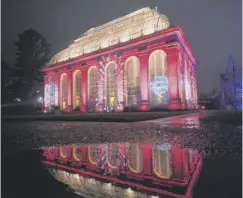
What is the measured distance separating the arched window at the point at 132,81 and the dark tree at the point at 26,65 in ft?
92.2

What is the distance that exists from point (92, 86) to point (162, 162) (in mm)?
32129

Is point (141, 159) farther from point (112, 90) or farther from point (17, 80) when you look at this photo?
point (17, 80)

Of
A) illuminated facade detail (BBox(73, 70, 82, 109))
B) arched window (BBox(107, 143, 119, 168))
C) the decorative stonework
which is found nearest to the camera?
arched window (BBox(107, 143, 119, 168))

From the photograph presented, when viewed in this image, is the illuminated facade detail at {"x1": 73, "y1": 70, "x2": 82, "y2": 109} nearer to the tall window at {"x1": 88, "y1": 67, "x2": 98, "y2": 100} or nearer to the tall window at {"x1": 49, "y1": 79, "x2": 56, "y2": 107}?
the tall window at {"x1": 88, "y1": 67, "x2": 98, "y2": 100}

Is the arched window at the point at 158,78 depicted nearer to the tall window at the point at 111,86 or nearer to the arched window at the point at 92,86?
the tall window at the point at 111,86

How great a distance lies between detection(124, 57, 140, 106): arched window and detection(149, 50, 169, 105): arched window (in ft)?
7.76

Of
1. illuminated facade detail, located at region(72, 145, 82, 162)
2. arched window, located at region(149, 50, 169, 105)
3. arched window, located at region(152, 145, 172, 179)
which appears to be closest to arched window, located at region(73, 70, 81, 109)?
arched window, located at region(149, 50, 169, 105)

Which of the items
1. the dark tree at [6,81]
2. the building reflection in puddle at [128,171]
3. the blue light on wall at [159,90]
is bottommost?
the building reflection in puddle at [128,171]

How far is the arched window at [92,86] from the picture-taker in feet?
111

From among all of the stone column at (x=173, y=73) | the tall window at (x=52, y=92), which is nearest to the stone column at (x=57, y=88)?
the tall window at (x=52, y=92)

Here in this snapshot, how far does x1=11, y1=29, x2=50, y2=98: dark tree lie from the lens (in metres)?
49.2

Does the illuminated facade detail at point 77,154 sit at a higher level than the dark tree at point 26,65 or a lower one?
lower

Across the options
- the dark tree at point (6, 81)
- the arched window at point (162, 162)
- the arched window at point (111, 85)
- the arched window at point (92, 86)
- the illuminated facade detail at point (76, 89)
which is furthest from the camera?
the dark tree at point (6, 81)

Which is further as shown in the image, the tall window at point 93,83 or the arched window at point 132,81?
the tall window at point 93,83
